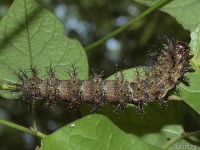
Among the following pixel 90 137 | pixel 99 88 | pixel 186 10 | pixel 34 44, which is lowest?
pixel 90 137

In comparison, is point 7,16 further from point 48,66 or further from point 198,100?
point 198,100

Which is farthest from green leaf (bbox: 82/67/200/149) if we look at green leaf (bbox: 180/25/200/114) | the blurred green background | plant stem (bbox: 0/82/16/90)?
the blurred green background

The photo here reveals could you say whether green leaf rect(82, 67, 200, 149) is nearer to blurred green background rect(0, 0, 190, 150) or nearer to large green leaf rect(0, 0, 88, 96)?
large green leaf rect(0, 0, 88, 96)

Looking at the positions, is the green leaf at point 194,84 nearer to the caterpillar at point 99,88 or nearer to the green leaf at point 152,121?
the caterpillar at point 99,88

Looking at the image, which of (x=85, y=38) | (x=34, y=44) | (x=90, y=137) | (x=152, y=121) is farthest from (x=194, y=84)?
(x=85, y=38)

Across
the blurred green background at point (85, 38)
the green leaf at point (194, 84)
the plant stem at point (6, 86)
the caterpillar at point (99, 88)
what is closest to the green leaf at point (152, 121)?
the caterpillar at point (99, 88)

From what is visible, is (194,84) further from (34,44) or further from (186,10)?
(34,44)

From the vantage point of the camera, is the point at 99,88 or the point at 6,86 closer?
A: the point at 6,86
